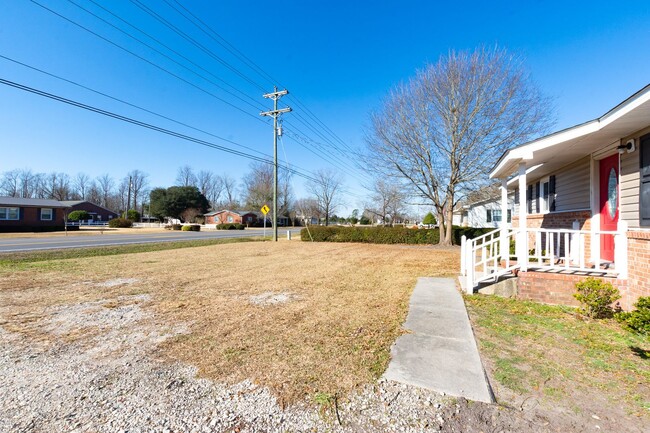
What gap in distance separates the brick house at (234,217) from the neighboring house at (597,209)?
53.2 m

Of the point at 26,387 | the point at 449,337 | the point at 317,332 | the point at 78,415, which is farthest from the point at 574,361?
the point at 26,387

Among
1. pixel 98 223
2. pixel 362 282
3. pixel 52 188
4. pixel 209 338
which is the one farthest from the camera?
pixel 52 188

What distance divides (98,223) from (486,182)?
5459 centimetres

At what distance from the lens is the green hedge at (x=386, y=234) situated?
61.4 feet

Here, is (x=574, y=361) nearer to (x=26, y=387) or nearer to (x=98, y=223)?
(x=26, y=387)

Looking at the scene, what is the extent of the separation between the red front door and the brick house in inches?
2118

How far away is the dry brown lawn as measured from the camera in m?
2.84

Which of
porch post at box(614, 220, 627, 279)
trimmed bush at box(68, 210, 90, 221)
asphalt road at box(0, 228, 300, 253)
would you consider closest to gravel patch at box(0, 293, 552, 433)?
porch post at box(614, 220, 627, 279)

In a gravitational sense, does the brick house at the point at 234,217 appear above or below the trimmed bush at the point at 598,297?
above

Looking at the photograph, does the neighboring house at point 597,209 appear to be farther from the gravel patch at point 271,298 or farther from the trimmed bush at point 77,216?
the trimmed bush at point 77,216

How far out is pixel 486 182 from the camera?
55.4ft

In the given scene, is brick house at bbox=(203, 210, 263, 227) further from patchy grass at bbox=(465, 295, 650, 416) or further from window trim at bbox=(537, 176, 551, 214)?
patchy grass at bbox=(465, 295, 650, 416)

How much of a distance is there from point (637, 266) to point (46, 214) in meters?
44.0

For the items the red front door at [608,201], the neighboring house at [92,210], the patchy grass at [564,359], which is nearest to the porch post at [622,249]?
the patchy grass at [564,359]
